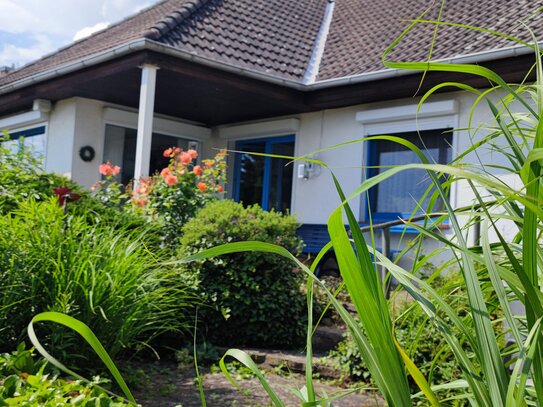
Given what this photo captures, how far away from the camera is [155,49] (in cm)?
759

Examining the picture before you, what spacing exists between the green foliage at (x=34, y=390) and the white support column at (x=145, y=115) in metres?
5.02

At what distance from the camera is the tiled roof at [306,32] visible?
816 cm

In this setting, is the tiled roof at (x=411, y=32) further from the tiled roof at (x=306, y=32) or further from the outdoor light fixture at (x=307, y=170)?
the outdoor light fixture at (x=307, y=170)

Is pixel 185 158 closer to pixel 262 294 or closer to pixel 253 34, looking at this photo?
pixel 262 294

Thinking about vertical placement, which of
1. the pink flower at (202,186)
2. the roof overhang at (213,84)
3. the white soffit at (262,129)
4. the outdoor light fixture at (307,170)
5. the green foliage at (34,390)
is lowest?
the green foliage at (34,390)

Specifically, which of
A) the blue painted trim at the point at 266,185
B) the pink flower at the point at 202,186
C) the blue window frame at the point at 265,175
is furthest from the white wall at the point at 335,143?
the pink flower at the point at 202,186

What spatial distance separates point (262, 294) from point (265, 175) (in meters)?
5.69

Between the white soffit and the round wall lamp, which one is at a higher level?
the white soffit

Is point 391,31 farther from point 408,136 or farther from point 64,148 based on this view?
point 64,148

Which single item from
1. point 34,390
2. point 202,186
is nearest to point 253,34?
point 202,186

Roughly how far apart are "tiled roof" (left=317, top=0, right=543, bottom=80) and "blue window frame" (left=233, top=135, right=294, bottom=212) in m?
1.72

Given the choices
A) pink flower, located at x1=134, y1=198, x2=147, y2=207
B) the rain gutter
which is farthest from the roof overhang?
Answer: pink flower, located at x1=134, y1=198, x2=147, y2=207

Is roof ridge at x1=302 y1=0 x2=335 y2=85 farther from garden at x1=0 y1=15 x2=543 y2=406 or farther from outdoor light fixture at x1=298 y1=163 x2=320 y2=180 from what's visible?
garden at x1=0 y1=15 x2=543 y2=406

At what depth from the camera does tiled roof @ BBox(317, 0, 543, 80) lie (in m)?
7.92
